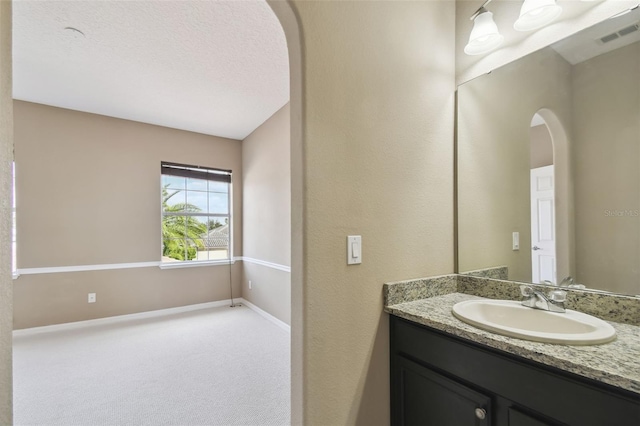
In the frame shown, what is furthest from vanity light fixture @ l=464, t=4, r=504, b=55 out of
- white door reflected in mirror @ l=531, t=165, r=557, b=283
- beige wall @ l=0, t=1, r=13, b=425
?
beige wall @ l=0, t=1, r=13, b=425

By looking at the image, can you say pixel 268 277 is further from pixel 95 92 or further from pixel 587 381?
pixel 587 381

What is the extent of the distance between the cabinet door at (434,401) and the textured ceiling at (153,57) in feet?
7.52

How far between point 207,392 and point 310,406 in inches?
58.7

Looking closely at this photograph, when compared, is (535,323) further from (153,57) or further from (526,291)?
(153,57)

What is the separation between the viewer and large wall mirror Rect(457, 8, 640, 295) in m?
1.11

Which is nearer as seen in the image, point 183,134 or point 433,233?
point 433,233

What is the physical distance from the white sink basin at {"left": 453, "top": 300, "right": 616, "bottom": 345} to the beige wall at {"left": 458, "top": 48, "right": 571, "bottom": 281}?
241mm

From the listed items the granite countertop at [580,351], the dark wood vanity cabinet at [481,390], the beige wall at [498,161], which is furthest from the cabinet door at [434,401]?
the beige wall at [498,161]

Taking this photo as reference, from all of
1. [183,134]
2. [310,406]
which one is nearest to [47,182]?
[183,134]

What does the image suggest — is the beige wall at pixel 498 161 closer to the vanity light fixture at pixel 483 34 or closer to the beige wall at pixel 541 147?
the beige wall at pixel 541 147

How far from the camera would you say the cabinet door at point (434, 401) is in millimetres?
1010

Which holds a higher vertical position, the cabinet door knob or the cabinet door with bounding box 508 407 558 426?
the cabinet door with bounding box 508 407 558 426

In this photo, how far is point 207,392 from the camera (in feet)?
7.19

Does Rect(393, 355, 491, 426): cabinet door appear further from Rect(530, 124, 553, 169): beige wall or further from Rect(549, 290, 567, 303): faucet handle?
Rect(530, 124, 553, 169): beige wall
